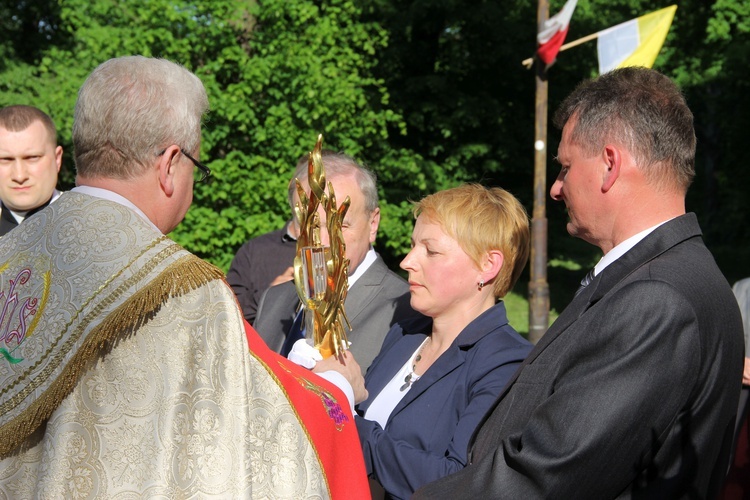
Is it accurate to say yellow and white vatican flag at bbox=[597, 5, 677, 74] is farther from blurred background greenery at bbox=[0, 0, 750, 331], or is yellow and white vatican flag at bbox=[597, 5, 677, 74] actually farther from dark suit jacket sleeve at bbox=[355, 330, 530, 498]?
dark suit jacket sleeve at bbox=[355, 330, 530, 498]

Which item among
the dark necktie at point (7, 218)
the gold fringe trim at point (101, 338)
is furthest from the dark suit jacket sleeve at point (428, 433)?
the dark necktie at point (7, 218)

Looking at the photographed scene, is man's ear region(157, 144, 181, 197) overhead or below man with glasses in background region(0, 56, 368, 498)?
overhead

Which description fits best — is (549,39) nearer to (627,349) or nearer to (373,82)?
(373,82)

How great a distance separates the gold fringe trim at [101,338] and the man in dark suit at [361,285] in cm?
148

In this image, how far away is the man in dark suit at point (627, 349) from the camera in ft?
6.75

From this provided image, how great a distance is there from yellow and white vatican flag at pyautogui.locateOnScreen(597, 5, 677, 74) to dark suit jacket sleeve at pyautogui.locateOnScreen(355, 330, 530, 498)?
863cm

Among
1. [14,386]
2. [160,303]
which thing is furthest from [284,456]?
[14,386]

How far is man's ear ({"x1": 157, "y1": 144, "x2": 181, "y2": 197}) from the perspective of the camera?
2.34m

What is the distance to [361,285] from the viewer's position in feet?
12.6

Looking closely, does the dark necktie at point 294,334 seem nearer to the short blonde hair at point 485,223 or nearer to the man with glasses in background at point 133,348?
the short blonde hair at point 485,223

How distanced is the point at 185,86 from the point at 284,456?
3.27ft

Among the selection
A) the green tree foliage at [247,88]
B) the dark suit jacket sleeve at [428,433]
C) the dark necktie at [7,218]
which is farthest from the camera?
the green tree foliage at [247,88]

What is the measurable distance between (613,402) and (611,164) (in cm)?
65

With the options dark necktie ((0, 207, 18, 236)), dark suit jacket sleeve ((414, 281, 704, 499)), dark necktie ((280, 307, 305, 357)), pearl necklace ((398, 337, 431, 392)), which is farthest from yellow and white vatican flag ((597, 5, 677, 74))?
dark suit jacket sleeve ((414, 281, 704, 499))
